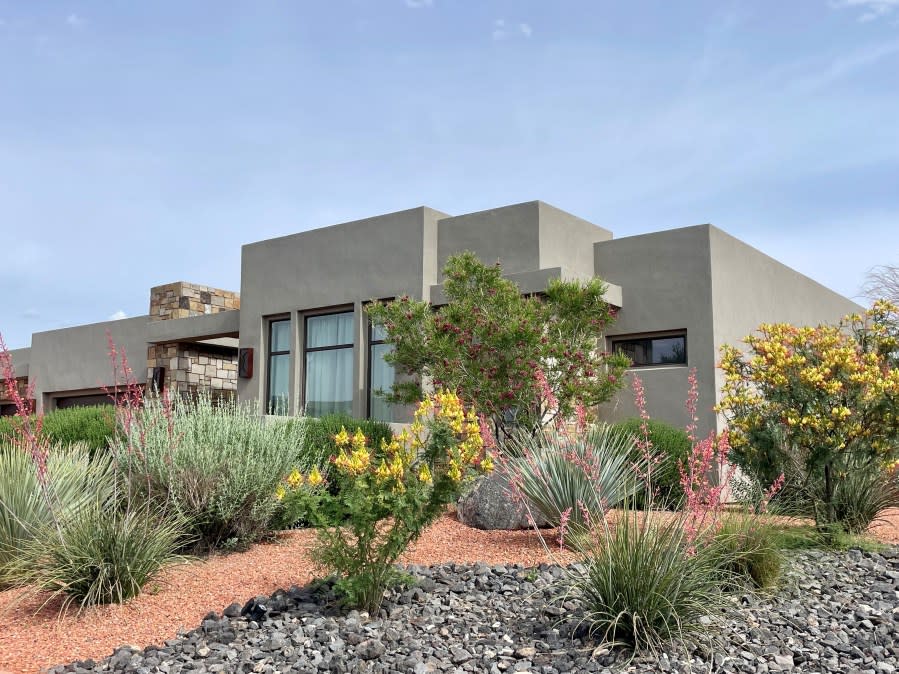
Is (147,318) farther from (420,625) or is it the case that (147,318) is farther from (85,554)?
(420,625)

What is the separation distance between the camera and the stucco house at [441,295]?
1295cm

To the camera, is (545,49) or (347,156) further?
(347,156)

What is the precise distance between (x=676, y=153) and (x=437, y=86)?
3.34 meters

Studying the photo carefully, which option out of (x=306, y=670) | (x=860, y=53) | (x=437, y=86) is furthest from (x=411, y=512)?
(x=860, y=53)

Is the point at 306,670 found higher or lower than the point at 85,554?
lower

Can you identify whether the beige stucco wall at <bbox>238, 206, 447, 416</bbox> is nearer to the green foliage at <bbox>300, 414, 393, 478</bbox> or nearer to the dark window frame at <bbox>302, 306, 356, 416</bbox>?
the dark window frame at <bbox>302, 306, 356, 416</bbox>

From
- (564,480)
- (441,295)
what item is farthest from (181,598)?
(441,295)

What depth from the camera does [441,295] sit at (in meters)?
13.4

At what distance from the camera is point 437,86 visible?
420 inches

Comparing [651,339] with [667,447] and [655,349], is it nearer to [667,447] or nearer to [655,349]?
[655,349]

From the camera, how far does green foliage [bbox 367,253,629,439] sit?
1040 cm

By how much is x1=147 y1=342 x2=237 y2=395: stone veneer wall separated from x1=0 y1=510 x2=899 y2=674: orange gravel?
10991 millimetres

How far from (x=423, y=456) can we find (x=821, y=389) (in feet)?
11.9

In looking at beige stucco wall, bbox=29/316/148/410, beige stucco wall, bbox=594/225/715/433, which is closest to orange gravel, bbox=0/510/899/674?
beige stucco wall, bbox=594/225/715/433
